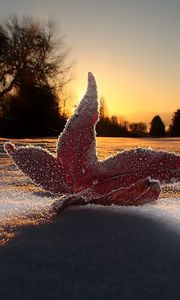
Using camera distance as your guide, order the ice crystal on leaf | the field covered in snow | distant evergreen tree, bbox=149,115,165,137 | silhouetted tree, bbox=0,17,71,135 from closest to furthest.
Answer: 1. the field covered in snow
2. the ice crystal on leaf
3. silhouetted tree, bbox=0,17,71,135
4. distant evergreen tree, bbox=149,115,165,137

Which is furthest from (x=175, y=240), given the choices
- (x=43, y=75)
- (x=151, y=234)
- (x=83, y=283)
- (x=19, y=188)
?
(x=43, y=75)

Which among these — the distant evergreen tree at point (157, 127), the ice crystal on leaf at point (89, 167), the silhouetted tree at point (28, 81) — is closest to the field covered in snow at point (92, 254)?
the ice crystal on leaf at point (89, 167)

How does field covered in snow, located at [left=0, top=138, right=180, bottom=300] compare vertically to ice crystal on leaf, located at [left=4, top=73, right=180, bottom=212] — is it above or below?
below

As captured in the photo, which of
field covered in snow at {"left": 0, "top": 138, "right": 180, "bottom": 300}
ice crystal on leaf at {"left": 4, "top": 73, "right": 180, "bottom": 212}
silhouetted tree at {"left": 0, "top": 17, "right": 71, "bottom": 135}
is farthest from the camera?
silhouetted tree at {"left": 0, "top": 17, "right": 71, "bottom": 135}

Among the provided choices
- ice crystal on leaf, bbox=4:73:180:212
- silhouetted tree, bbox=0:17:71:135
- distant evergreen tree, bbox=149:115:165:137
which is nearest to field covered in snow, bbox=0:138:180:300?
ice crystal on leaf, bbox=4:73:180:212

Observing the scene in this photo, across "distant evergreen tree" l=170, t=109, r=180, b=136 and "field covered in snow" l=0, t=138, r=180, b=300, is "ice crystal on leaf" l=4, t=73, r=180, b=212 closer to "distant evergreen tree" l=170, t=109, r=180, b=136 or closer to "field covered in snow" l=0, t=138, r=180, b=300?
"field covered in snow" l=0, t=138, r=180, b=300

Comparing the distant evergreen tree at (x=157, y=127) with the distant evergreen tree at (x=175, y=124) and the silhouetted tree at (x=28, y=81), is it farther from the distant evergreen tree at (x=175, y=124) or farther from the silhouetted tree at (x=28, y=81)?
the silhouetted tree at (x=28, y=81)

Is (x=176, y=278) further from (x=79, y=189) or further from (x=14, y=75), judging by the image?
(x=14, y=75)

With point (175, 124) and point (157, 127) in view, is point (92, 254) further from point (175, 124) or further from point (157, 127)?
point (157, 127)
